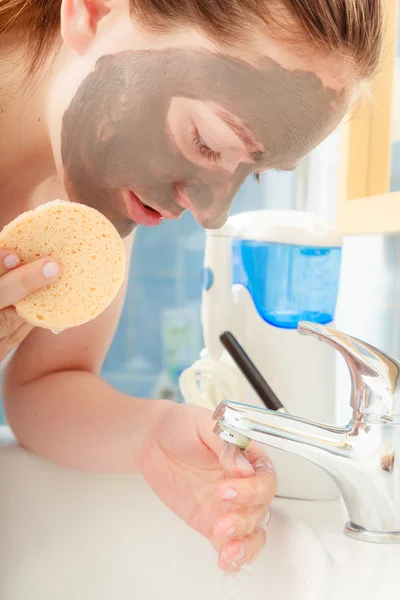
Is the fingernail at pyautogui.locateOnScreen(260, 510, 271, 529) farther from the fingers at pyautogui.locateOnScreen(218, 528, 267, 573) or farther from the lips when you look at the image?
the lips

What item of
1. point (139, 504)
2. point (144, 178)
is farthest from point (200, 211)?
point (139, 504)

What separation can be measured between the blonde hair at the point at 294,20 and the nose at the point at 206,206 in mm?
125

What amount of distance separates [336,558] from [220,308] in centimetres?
28

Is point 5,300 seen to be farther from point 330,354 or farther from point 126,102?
point 330,354

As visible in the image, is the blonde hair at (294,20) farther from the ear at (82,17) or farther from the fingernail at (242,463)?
the fingernail at (242,463)

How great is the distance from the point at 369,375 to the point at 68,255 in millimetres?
228

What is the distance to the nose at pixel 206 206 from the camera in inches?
21.9

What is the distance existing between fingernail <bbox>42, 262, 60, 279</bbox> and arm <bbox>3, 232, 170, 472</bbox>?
223mm

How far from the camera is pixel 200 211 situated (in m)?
0.56

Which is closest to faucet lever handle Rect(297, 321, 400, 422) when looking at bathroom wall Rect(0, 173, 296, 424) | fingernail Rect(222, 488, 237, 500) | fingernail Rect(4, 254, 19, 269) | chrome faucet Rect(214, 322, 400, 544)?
chrome faucet Rect(214, 322, 400, 544)

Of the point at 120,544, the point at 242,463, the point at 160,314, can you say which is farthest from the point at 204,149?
the point at 160,314

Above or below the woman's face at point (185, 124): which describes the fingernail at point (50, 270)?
below

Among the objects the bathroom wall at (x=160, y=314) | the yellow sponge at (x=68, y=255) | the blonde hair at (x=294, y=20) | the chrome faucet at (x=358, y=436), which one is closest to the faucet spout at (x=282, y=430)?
the chrome faucet at (x=358, y=436)

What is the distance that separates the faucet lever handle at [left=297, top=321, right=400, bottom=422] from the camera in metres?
0.44
